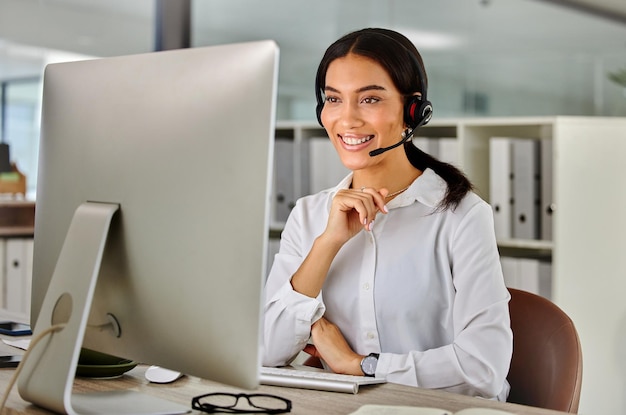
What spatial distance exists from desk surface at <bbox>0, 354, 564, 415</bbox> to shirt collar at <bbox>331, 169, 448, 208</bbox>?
45 cm

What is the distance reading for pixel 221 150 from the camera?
108 centimetres

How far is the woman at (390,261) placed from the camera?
5.20 feet

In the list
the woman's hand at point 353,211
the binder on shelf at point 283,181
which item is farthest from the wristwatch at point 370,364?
the binder on shelf at point 283,181

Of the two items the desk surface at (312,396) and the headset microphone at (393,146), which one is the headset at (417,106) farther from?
the desk surface at (312,396)

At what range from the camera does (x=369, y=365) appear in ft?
5.23

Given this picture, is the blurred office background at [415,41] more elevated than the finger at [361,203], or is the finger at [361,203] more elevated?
the blurred office background at [415,41]

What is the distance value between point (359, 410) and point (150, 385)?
15.1 inches

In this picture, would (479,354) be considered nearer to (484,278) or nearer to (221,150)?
(484,278)

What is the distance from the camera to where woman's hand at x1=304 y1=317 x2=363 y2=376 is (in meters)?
1.61

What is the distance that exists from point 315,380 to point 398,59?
27.8 inches

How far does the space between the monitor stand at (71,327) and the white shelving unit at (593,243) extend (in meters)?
2.19

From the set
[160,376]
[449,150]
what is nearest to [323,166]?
[449,150]

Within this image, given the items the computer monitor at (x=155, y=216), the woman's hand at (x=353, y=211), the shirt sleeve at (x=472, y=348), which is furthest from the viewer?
the woman's hand at (x=353, y=211)

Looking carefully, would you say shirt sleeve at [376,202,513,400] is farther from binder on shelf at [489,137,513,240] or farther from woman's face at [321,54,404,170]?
binder on shelf at [489,137,513,240]
